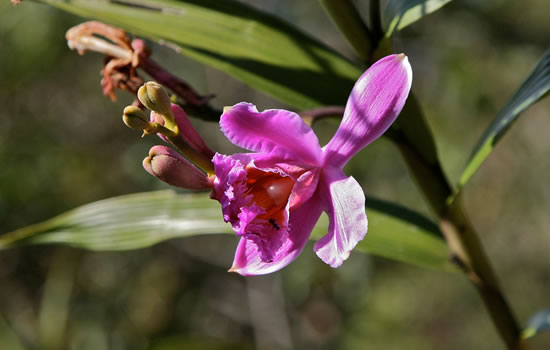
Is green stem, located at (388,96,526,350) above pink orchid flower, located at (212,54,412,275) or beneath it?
beneath

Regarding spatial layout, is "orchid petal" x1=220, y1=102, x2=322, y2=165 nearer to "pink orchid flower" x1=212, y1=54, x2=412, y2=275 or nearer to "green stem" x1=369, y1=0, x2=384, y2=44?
"pink orchid flower" x1=212, y1=54, x2=412, y2=275

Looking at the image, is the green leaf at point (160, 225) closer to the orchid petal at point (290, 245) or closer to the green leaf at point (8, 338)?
the orchid petal at point (290, 245)

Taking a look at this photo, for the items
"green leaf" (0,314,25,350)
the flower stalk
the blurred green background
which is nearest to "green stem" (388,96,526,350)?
the flower stalk

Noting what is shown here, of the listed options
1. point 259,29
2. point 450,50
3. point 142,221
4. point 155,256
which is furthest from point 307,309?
point 259,29

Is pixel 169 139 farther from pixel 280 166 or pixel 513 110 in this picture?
pixel 513 110

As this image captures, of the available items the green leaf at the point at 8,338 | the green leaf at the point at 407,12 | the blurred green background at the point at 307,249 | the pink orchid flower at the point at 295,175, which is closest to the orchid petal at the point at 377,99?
the pink orchid flower at the point at 295,175

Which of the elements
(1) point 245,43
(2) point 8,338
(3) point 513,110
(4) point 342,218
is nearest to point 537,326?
(3) point 513,110
